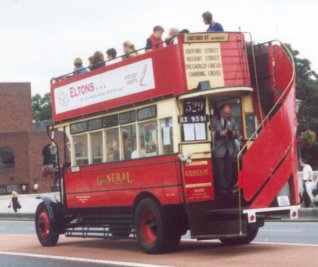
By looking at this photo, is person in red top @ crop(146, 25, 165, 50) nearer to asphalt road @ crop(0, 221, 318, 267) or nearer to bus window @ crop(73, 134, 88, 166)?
bus window @ crop(73, 134, 88, 166)

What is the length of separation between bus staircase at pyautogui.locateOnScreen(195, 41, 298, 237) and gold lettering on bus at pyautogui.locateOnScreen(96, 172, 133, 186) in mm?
2085

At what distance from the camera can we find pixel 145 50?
15.2 metres

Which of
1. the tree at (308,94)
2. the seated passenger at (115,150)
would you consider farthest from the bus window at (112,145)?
the tree at (308,94)

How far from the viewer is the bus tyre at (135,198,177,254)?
14.3 metres

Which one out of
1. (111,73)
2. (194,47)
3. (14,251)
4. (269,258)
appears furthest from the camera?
(14,251)

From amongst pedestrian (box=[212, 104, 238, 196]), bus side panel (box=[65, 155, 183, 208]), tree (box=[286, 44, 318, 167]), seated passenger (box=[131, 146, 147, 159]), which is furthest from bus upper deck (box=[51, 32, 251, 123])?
tree (box=[286, 44, 318, 167])

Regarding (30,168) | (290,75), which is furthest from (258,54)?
(30,168)

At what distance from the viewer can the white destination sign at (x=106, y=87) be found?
49.5ft

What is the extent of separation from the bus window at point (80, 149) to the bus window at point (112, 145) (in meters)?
1.07

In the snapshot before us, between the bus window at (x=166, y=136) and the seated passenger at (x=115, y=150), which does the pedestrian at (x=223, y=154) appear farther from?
the seated passenger at (x=115, y=150)

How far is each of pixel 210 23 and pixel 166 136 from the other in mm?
2132

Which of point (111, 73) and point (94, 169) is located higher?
point (111, 73)

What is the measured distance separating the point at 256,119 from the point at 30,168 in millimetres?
66747

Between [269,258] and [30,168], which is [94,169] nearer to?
[269,258]
